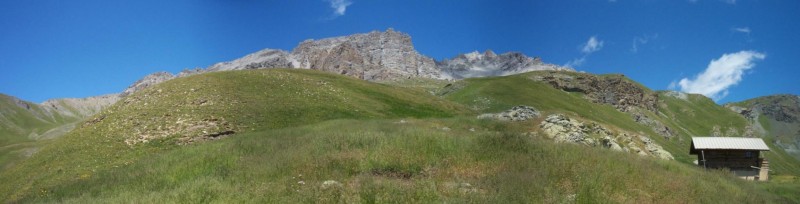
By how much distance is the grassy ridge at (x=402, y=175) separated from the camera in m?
11.9

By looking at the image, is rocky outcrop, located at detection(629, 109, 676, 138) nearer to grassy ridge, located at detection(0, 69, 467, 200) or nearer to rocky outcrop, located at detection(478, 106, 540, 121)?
grassy ridge, located at detection(0, 69, 467, 200)

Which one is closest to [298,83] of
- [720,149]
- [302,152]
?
[302,152]

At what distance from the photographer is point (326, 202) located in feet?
35.6

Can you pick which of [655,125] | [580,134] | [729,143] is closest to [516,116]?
[580,134]

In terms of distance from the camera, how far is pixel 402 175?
15141 mm

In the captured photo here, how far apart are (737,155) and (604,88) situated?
134051mm

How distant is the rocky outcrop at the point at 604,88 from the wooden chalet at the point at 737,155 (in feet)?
348

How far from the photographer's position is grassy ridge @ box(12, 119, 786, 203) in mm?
11859

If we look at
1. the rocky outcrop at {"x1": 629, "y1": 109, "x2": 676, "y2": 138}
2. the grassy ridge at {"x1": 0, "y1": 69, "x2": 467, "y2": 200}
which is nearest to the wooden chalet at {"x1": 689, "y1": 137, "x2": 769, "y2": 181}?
the grassy ridge at {"x1": 0, "y1": 69, "x2": 467, "y2": 200}

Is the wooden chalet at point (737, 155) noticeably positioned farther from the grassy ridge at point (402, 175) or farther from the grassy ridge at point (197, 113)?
the grassy ridge at point (402, 175)

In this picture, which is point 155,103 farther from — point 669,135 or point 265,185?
point 669,135

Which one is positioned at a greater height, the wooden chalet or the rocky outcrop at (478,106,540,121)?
the rocky outcrop at (478,106,540,121)

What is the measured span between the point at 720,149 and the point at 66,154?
184 ft

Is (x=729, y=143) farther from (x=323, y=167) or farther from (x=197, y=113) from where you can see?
(x=197, y=113)
